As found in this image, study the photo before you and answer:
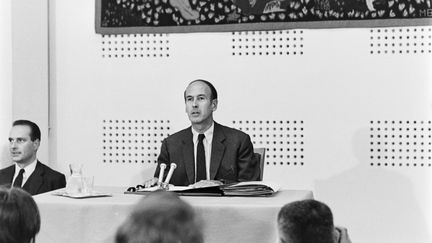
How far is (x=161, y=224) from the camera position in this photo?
6.67 feet

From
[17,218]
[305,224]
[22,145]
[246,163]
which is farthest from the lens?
[22,145]

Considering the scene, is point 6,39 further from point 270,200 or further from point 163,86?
point 270,200

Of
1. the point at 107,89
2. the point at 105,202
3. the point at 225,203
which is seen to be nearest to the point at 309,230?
the point at 225,203

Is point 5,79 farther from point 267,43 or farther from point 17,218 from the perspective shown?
point 17,218

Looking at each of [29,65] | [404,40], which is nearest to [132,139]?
[29,65]

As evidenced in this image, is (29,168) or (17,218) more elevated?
(17,218)

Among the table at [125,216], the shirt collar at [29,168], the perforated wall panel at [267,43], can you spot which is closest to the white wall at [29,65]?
the shirt collar at [29,168]

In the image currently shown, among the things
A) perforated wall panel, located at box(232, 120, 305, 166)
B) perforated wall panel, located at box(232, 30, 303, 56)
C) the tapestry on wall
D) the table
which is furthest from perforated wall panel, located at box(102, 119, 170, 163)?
the table

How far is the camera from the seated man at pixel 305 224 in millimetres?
2434

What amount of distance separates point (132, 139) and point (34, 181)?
64.1 inches

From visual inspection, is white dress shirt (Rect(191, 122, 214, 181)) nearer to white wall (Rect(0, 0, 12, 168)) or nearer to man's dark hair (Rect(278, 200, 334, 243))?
white wall (Rect(0, 0, 12, 168))

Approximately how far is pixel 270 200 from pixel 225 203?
0.92ft

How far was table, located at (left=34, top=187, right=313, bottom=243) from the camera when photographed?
376 cm

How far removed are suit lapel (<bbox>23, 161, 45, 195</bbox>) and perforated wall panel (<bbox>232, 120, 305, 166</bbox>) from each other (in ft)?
6.37
